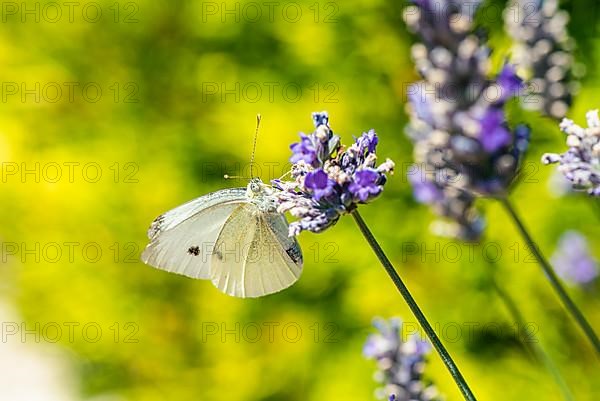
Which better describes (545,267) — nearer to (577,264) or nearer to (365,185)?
(365,185)

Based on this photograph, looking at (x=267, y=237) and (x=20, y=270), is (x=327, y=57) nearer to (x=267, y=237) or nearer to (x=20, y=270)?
(x=267, y=237)

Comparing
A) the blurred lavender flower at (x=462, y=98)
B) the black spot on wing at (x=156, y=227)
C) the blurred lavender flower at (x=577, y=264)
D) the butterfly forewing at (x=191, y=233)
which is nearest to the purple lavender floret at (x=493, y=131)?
the blurred lavender flower at (x=462, y=98)

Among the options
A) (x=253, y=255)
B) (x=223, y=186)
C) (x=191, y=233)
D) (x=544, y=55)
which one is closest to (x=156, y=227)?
(x=191, y=233)

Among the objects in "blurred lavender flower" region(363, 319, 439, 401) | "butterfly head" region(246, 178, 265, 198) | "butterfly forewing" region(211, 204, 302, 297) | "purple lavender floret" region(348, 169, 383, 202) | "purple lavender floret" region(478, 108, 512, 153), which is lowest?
"blurred lavender flower" region(363, 319, 439, 401)

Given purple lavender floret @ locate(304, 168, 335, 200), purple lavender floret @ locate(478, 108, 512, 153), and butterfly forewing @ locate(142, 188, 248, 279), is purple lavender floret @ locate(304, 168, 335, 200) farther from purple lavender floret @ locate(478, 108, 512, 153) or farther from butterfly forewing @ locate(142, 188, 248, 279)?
butterfly forewing @ locate(142, 188, 248, 279)

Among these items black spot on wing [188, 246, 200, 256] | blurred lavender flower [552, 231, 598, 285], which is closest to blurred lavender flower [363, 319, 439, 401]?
black spot on wing [188, 246, 200, 256]
